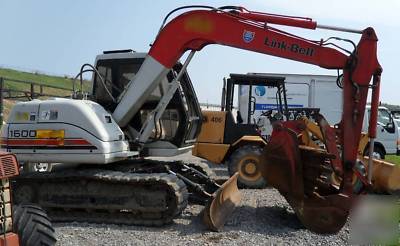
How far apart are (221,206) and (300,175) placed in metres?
1.30

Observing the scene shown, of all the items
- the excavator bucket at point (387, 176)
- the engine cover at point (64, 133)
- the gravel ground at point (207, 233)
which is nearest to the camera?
the gravel ground at point (207, 233)

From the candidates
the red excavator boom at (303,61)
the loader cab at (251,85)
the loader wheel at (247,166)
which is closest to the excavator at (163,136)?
the red excavator boom at (303,61)

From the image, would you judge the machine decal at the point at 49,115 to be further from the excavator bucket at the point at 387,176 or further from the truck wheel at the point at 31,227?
the excavator bucket at the point at 387,176

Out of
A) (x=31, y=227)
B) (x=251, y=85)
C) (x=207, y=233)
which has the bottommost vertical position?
(x=207, y=233)

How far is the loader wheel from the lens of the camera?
11156 mm

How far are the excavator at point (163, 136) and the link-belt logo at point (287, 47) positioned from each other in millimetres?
14

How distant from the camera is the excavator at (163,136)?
6930mm

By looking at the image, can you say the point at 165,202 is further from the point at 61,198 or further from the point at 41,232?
the point at 41,232

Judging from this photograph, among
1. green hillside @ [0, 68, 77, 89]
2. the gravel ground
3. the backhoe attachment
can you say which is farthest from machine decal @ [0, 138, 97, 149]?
green hillside @ [0, 68, 77, 89]

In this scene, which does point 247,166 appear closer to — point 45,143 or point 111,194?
point 111,194

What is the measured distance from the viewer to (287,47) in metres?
7.39

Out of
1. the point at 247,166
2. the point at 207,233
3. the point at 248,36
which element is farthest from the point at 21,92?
the point at 207,233

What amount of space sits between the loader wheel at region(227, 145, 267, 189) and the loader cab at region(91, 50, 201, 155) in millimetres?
2923

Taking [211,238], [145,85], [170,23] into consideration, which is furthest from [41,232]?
[170,23]
